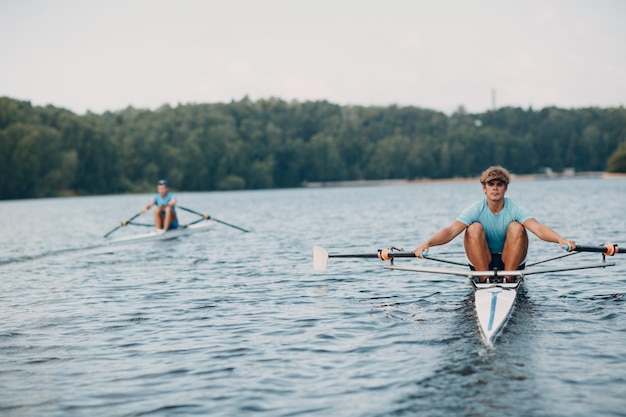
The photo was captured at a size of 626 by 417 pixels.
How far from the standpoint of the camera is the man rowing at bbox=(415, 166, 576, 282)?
12.0 m

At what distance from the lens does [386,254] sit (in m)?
13.1

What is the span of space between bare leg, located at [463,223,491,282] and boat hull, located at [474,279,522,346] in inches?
15.8

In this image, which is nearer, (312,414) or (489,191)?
(312,414)

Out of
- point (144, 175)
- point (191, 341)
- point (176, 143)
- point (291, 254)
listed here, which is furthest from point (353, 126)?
point (191, 341)

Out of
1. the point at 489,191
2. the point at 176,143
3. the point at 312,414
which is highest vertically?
the point at 176,143

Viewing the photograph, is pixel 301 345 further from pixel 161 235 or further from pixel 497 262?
pixel 161 235

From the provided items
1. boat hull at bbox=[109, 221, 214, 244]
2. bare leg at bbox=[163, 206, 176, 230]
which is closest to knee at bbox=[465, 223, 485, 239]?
boat hull at bbox=[109, 221, 214, 244]

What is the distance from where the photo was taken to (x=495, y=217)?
487 inches

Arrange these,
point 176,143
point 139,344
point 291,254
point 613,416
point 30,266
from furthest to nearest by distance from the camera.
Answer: point 176,143 → point 291,254 → point 30,266 → point 139,344 → point 613,416

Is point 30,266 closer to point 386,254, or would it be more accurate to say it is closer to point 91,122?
point 386,254

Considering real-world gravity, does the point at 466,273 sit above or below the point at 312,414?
above

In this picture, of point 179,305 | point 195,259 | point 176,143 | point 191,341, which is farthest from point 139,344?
point 176,143

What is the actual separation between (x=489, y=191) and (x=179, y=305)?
6145 millimetres

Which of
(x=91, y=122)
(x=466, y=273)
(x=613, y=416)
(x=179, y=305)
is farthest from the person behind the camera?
(x=91, y=122)
